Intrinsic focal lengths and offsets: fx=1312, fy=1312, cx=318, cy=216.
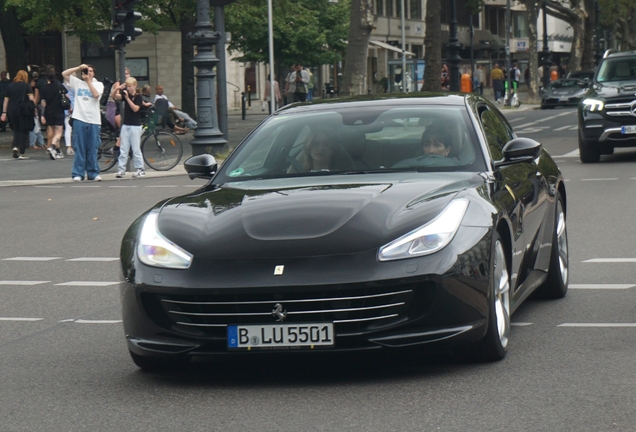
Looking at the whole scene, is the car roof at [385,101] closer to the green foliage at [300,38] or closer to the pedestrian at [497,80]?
the green foliage at [300,38]

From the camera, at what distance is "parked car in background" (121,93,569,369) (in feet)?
19.1

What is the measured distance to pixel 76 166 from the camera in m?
22.1

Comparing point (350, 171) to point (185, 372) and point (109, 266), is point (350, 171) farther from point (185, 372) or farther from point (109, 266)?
point (109, 266)

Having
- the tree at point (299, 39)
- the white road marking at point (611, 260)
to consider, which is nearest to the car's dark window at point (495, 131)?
the white road marking at point (611, 260)

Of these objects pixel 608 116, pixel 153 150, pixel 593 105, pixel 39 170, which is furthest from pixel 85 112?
pixel 608 116

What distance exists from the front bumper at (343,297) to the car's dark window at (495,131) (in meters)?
1.50

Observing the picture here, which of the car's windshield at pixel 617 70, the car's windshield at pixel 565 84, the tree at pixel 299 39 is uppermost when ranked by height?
the tree at pixel 299 39

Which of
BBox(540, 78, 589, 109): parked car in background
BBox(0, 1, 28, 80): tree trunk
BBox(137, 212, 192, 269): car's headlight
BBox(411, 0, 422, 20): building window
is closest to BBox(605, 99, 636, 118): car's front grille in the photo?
BBox(137, 212, 192, 269): car's headlight

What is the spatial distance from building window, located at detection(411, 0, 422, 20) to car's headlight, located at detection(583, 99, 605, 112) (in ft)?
238

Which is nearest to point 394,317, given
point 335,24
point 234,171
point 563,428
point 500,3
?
point 563,428

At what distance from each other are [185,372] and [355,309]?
1.11 m

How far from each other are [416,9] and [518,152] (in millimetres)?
87692

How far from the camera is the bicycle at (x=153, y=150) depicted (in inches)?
933

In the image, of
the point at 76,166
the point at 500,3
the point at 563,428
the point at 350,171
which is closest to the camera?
the point at 563,428
